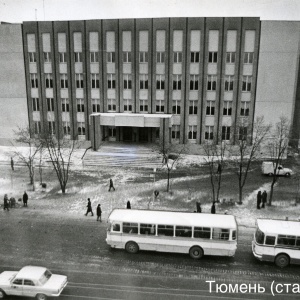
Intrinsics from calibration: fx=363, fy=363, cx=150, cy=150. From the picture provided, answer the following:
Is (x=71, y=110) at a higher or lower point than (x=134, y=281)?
higher

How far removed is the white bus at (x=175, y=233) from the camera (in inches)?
803

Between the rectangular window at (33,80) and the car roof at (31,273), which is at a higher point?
the rectangular window at (33,80)

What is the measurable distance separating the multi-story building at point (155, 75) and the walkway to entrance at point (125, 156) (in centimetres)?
203

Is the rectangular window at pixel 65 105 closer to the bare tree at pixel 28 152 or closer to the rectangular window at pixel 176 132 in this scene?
the bare tree at pixel 28 152

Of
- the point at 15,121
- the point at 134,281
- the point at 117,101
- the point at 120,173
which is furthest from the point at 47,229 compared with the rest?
the point at 15,121

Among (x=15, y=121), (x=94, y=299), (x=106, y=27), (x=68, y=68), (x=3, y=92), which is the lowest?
(x=94, y=299)

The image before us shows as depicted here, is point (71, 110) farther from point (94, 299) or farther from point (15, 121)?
point (94, 299)

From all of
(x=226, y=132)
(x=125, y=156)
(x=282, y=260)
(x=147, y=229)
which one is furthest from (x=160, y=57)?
(x=282, y=260)

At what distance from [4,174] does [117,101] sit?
16.7 meters

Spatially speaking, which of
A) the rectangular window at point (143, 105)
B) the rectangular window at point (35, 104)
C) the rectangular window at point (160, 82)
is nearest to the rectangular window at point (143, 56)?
the rectangular window at point (160, 82)

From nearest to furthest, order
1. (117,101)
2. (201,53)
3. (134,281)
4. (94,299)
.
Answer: (94,299)
(134,281)
(201,53)
(117,101)

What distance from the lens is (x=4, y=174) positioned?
37.9m

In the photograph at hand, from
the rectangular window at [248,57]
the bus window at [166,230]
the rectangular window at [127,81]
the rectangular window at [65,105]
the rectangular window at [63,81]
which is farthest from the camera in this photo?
the rectangular window at [65,105]

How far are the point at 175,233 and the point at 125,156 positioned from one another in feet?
75.7
